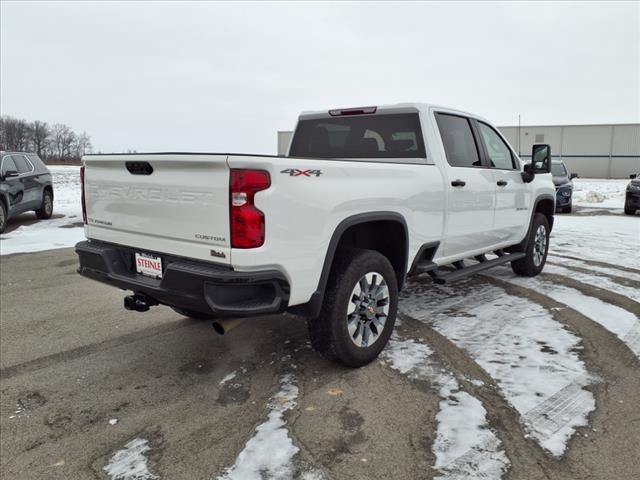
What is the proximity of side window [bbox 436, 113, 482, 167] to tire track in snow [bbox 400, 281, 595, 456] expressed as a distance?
4.77 feet

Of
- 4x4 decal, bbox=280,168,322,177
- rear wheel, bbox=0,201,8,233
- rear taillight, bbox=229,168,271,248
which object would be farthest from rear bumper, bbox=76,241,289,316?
rear wheel, bbox=0,201,8,233

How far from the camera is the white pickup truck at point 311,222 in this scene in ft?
9.78

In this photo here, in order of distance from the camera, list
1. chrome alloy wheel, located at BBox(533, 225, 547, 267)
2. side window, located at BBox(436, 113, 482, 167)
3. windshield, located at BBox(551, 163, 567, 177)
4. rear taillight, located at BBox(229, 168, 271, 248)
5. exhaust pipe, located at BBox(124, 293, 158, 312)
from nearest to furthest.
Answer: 1. rear taillight, located at BBox(229, 168, 271, 248)
2. exhaust pipe, located at BBox(124, 293, 158, 312)
3. side window, located at BBox(436, 113, 482, 167)
4. chrome alloy wheel, located at BBox(533, 225, 547, 267)
5. windshield, located at BBox(551, 163, 567, 177)

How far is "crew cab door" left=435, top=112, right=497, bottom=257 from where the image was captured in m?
4.66

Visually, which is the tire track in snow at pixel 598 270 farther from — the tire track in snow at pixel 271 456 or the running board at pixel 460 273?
the tire track in snow at pixel 271 456

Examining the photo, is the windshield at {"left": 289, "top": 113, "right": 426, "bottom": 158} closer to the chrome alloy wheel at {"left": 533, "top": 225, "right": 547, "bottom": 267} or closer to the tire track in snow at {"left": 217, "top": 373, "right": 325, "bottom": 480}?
the tire track in snow at {"left": 217, "top": 373, "right": 325, "bottom": 480}

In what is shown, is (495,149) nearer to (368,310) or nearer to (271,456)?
(368,310)

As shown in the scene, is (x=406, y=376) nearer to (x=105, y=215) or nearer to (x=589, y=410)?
(x=589, y=410)

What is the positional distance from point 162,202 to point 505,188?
3774 millimetres

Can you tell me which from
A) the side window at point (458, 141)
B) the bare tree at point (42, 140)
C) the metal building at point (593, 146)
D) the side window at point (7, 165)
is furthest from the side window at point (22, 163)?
the bare tree at point (42, 140)

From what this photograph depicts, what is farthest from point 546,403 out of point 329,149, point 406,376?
point 329,149

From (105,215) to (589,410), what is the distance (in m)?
3.46

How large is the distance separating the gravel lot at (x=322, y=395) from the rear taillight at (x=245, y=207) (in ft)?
3.60

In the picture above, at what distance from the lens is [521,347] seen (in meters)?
4.16
